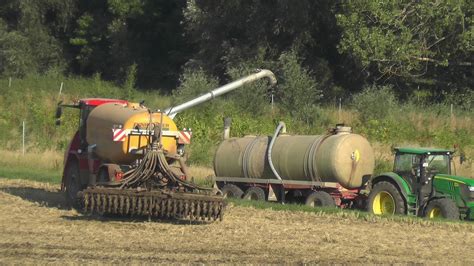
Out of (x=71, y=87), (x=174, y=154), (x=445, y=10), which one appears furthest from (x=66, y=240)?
(x=71, y=87)

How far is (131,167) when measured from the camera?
1800 cm

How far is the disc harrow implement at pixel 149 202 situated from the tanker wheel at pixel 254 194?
728 cm

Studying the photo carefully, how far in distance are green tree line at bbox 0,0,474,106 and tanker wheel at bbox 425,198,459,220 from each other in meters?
16.2

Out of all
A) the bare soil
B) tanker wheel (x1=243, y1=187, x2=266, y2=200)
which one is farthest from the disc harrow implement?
tanker wheel (x1=243, y1=187, x2=266, y2=200)

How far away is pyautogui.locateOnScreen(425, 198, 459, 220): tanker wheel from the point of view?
64.2ft

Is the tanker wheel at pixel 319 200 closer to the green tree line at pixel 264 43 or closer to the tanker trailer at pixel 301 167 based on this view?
the tanker trailer at pixel 301 167

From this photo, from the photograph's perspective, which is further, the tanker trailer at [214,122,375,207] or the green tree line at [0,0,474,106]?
the green tree line at [0,0,474,106]

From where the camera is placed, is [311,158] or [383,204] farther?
[311,158]

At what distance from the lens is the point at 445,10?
118 ft

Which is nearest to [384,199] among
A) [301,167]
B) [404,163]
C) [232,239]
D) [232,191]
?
[404,163]

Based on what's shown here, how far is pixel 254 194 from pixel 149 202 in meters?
7.86

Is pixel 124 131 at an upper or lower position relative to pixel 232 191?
upper

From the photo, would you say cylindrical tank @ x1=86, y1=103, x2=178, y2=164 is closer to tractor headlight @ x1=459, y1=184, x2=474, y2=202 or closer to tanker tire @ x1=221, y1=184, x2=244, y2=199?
tanker tire @ x1=221, y1=184, x2=244, y2=199

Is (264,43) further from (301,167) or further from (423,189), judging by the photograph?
(423,189)
